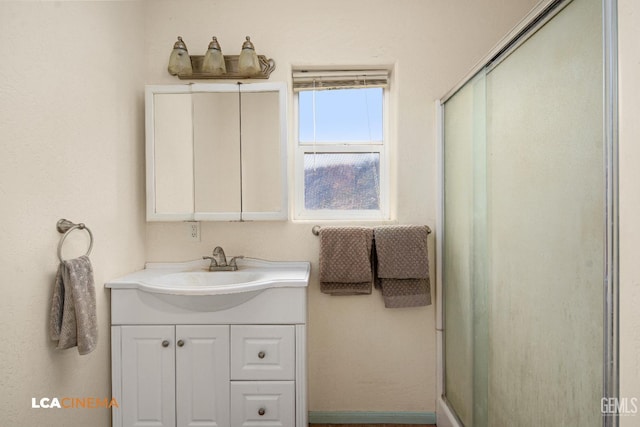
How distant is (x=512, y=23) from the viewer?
185 centimetres

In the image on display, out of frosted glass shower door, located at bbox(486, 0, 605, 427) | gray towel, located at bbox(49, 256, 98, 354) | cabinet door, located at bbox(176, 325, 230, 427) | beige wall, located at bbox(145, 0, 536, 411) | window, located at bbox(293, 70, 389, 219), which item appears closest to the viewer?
frosted glass shower door, located at bbox(486, 0, 605, 427)

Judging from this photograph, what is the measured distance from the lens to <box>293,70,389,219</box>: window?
6.50 feet

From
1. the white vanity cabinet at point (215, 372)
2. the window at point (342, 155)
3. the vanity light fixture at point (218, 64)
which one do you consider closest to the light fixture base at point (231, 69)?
the vanity light fixture at point (218, 64)

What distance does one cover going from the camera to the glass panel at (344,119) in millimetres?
1984

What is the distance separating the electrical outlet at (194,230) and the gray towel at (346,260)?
666 millimetres

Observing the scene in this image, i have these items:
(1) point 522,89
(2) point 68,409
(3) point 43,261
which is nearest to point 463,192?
(1) point 522,89

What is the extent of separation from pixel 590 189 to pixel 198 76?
1750 millimetres

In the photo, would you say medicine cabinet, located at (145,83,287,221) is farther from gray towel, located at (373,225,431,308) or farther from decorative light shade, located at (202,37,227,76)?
gray towel, located at (373,225,431,308)

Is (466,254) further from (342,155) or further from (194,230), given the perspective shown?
(194,230)

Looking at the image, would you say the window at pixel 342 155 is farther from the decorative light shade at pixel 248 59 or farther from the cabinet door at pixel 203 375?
the cabinet door at pixel 203 375

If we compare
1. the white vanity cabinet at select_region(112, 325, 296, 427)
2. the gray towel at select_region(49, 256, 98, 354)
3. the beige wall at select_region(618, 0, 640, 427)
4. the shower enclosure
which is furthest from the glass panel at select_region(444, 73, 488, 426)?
the gray towel at select_region(49, 256, 98, 354)

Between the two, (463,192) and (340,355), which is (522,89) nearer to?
(463,192)

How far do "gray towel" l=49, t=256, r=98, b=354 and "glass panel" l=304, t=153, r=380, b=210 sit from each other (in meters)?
1.13

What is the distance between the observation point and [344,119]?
6.54 feet
